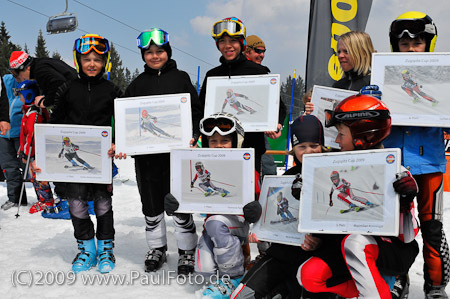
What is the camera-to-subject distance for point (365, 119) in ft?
7.60

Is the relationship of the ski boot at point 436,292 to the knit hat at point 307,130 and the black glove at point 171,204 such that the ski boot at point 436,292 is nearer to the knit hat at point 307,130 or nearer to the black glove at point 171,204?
the knit hat at point 307,130

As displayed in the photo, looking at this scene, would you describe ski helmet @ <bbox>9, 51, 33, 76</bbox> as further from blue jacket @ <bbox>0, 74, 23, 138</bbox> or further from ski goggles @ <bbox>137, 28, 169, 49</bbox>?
ski goggles @ <bbox>137, 28, 169, 49</bbox>

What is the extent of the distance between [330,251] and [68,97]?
275 cm

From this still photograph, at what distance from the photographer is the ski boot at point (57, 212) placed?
5703 millimetres

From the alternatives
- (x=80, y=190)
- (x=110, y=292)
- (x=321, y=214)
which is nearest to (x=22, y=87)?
(x=80, y=190)

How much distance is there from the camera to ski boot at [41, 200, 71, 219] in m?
5.70

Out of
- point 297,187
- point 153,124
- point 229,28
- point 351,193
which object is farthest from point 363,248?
point 229,28

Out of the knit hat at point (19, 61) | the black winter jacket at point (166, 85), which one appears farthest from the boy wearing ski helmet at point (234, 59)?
the knit hat at point (19, 61)

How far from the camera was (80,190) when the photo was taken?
11.8 feet

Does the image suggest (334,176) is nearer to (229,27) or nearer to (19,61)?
(229,27)

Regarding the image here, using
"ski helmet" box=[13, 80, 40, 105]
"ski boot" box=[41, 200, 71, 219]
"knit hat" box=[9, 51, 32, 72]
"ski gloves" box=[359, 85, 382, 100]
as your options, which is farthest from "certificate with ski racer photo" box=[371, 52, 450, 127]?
"knit hat" box=[9, 51, 32, 72]

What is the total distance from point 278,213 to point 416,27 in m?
1.72

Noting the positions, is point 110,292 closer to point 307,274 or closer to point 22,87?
point 307,274

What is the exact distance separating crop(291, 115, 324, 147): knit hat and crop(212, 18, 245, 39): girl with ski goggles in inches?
44.7
